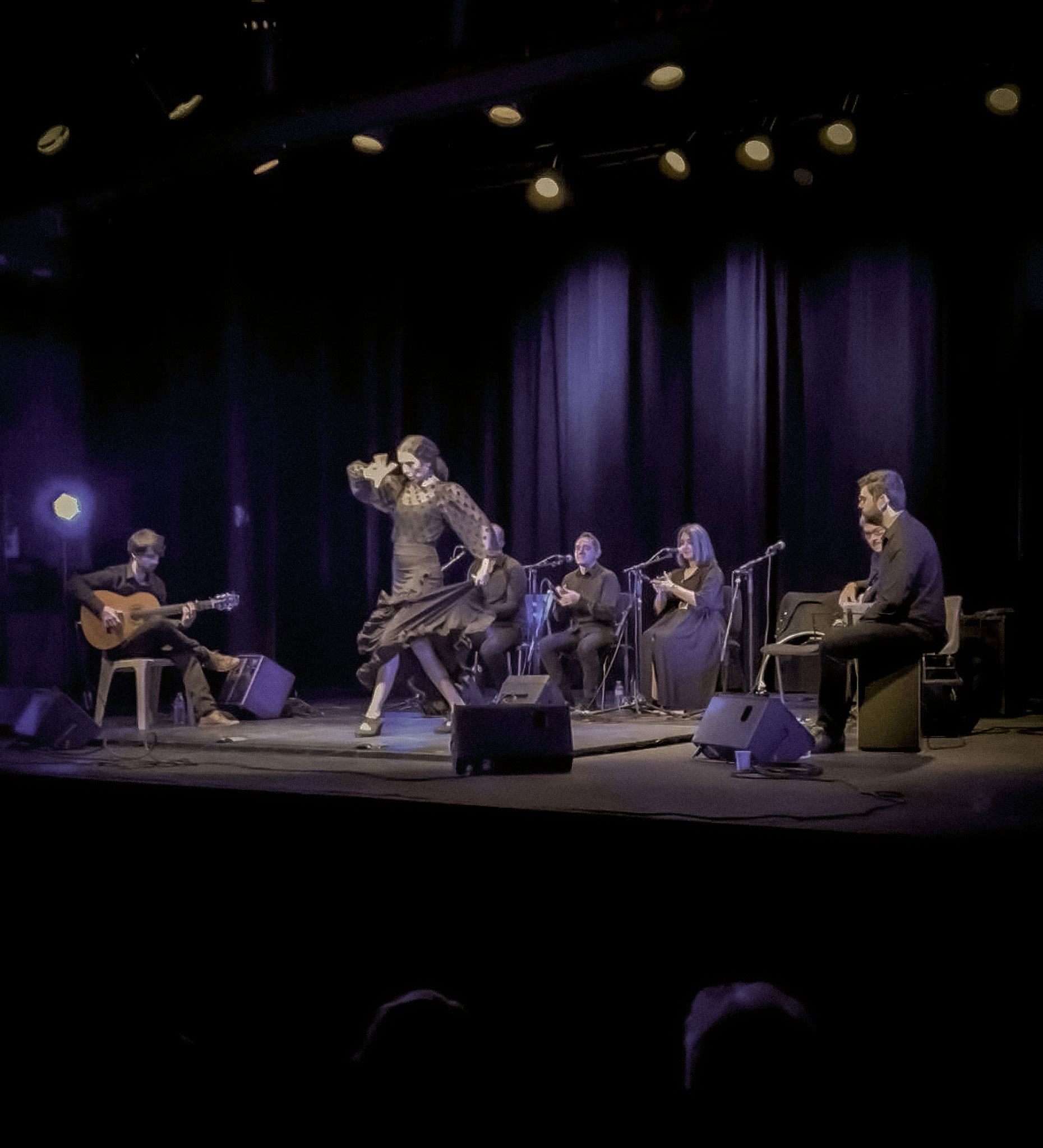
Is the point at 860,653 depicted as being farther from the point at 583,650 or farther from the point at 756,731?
the point at 583,650

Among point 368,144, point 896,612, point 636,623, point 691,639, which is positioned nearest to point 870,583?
point 896,612

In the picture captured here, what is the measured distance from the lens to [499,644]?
8750 millimetres

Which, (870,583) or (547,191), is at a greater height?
(547,191)

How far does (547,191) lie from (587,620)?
129 inches

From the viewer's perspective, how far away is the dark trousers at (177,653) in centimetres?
754

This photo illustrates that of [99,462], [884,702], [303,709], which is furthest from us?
[99,462]

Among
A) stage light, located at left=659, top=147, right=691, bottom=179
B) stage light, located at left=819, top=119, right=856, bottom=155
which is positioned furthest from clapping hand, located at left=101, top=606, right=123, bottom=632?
stage light, located at left=819, top=119, right=856, bottom=155

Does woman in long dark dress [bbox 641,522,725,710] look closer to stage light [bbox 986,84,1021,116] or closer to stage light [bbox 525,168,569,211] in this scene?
stage light [bbox 525,168,569,211]

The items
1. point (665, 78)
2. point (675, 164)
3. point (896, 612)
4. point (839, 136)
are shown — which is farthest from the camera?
point (675, 164)

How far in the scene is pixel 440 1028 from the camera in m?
1.94

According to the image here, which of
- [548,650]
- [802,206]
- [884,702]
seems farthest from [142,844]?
[802,206]

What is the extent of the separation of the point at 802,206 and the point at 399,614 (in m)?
5.02

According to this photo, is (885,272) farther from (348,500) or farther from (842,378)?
(348,500)

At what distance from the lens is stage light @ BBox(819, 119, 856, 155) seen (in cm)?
752
